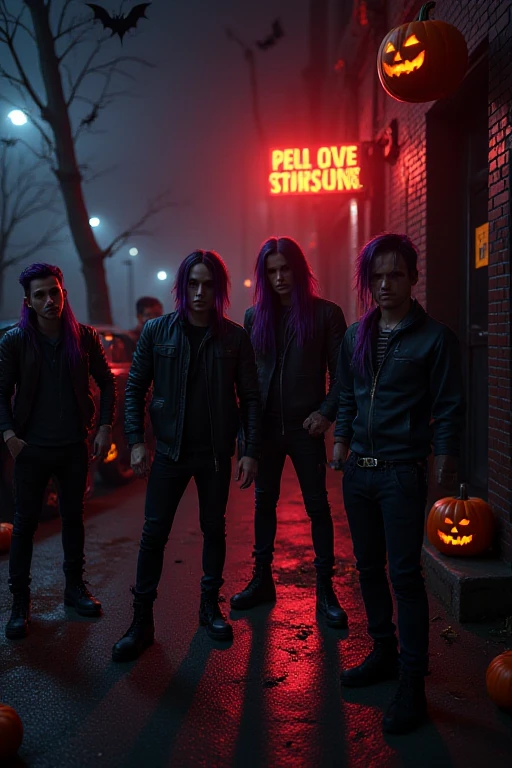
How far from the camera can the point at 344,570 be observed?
547cm

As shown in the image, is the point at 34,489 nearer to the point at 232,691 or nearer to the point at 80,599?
the point at 80,599

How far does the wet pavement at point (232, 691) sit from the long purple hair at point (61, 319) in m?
1.70

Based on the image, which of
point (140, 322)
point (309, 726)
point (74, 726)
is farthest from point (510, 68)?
point (140, 322)

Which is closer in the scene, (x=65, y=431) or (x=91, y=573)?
(x=65, y=431)

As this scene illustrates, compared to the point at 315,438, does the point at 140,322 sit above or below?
above

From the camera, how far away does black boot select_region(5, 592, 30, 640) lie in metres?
4.26

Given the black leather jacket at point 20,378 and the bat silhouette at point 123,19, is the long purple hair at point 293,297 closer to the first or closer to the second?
the black leather jacket at point 20,378

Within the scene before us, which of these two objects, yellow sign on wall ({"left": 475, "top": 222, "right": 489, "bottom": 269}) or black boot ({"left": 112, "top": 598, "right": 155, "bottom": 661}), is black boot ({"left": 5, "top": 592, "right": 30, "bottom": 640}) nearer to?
black boot ({"left": 112, "top": 598, "right": 155, "bottom": 661})

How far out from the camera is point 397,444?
3328 millimetres

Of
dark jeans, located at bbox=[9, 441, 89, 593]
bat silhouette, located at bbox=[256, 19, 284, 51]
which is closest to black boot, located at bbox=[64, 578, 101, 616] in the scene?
dark jeans, located at bbox=[9, 441, 89, 593]

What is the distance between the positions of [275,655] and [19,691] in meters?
1.33

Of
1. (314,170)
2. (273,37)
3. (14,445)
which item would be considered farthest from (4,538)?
(273,37)

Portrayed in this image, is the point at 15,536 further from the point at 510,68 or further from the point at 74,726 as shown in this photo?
the point at 510,68

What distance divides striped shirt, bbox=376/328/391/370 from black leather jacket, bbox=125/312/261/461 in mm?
1032
